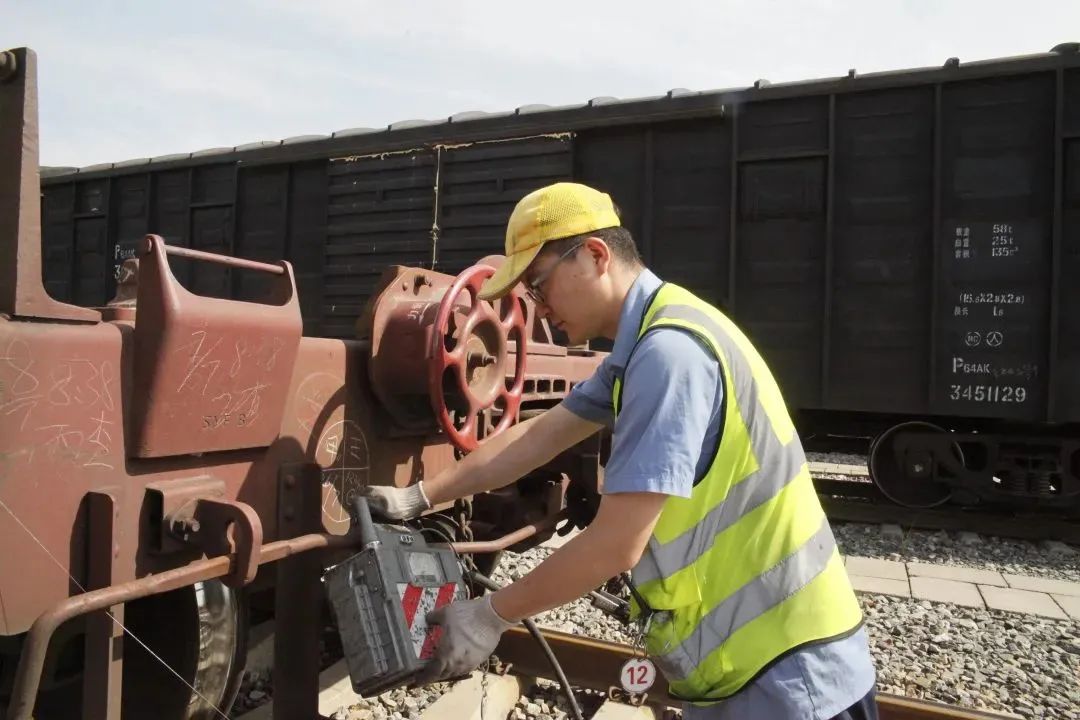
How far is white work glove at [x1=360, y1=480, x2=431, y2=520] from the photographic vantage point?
7.18 ft

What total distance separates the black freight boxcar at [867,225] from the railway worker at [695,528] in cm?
576

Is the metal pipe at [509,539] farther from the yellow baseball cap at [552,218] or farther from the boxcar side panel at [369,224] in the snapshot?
the boxcar side panel at [369,224]

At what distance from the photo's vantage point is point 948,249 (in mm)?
6539

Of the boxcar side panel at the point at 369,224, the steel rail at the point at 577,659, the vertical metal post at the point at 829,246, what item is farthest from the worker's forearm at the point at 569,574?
the boxcar side panel at the point at 369,224

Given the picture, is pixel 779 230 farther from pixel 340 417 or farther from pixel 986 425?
pixel 340 417

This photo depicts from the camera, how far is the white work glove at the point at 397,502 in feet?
7.18

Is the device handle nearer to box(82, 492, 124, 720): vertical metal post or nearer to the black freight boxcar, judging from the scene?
box(82, 492, 124, 720): vertical metal post

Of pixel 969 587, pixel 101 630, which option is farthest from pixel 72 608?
pixel 969 587

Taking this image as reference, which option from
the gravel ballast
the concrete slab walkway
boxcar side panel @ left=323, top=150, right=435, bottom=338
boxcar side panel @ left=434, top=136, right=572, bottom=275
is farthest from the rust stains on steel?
boxcar side panel @ left=323, top=150, right=435, bottom=338

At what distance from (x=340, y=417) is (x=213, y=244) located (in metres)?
8.49

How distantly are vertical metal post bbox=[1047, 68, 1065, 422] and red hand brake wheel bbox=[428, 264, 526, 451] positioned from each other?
5.28 meters

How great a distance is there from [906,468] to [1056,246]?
2.36 m

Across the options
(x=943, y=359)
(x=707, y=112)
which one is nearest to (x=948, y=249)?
(x=943, y=359)

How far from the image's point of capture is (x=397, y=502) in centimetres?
220
